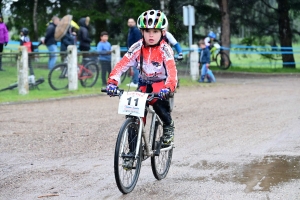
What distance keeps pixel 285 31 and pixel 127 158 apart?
89.9 ft

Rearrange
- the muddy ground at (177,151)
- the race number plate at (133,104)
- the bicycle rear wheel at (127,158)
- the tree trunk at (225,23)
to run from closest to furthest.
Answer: the bicycle rear wheel at (127,158)
the race number plate at (133,104)
the muddy ground at (177,151)
the tree trunk at (225,23)

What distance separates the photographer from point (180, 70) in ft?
78.8

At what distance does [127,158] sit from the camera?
7078 millimetres

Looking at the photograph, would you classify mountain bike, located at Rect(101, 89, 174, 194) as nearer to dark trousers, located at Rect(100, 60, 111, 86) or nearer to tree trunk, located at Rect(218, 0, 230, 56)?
dark trousers, located at Rect(100, 60, 111, 86)

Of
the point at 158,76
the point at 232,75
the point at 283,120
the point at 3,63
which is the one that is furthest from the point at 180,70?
the point at 158,76

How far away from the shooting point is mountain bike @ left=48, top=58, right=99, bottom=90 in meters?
19.5

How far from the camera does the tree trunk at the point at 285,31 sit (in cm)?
3278

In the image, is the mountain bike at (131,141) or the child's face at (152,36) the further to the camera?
the child's face at (152,36)

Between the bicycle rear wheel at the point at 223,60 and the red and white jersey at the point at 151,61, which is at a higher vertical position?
the red and white jersey at the point at 151,61

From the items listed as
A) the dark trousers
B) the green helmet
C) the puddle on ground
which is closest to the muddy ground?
the puddle on ground

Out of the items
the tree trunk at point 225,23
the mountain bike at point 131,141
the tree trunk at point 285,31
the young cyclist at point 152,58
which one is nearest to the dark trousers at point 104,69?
the tree trunk at point 225,23

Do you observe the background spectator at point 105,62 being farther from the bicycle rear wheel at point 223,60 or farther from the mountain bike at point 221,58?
the bicycle rear wheel at point 223,60

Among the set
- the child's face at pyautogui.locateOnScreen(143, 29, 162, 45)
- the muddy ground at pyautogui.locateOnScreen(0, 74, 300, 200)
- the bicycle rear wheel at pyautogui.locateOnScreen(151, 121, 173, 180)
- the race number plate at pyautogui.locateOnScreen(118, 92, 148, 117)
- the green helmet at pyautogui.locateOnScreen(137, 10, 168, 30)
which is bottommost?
the muddy ground at pyautogui.locateOnScreen(0, 74, 300, 200)

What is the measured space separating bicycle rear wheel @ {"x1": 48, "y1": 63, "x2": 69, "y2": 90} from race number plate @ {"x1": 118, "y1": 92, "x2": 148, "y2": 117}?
12.5 meters
